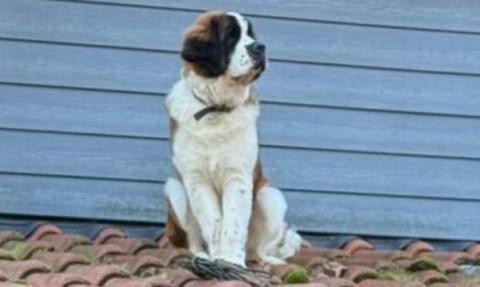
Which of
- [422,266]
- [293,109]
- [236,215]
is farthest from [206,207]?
[293,109]

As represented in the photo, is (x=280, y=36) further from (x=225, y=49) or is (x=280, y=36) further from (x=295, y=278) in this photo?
(x=295, y=278)

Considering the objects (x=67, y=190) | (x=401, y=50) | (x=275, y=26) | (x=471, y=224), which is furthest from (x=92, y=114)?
(x=471, y=224)

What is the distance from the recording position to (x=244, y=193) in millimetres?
5305

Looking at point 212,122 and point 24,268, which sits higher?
point 212,122

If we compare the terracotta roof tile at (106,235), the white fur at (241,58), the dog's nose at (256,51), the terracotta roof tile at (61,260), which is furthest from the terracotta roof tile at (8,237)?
the dog's nose at (256,51)

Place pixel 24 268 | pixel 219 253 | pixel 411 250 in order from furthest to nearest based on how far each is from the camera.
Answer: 1. pixel 411 250
2. pixel 219 253
3. pixel 24 268

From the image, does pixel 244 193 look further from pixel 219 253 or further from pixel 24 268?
pixel 24 268

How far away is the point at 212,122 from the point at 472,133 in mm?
1948

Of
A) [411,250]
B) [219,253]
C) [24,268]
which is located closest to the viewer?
[24,268]

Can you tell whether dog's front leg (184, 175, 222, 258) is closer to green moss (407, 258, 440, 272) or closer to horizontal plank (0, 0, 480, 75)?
green moss (407, 258, 440, 272)

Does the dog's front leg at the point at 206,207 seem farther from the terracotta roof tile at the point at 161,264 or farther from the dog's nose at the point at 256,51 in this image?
the dog's nose at the point at 256,51

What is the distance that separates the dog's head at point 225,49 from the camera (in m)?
5.10

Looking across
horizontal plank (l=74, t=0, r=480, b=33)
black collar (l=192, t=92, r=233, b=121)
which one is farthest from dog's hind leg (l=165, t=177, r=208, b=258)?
horizontal plank (l=74, t=0, r=480, b=33)

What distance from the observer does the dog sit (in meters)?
5.14
